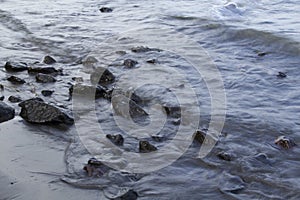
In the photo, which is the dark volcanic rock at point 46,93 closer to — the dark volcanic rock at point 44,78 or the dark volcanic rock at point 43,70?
the dark volcanic rock at point 44,78

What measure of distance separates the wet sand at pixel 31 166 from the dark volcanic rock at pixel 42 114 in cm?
12

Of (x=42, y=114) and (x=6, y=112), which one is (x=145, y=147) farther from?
(x=6, y=112)

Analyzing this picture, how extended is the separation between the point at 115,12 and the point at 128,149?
6.82 m

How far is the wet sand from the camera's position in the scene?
13.9 ft

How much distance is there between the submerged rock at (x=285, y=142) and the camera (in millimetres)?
5223

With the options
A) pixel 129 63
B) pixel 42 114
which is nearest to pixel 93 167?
pixel 42 114

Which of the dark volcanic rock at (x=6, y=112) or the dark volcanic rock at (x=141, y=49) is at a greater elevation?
the dark volcanic rock at (x=6, y=112)

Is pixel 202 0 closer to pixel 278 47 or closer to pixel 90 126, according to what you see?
pixel 278 47

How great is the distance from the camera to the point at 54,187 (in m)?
4.34

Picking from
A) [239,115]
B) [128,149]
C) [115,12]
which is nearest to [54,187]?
[128,149]

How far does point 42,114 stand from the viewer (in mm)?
5613

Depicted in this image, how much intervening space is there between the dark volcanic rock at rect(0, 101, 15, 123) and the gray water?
580 mm

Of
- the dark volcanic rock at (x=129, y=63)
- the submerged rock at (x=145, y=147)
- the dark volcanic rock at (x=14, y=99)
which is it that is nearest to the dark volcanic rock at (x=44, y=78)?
the dark volcanic rock at (x=14, y=99)

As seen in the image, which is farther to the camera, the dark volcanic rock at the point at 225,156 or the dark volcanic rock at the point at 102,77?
the dark volcanic rock at the point at 102,77
